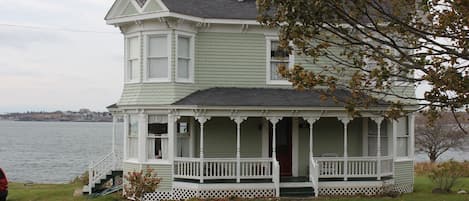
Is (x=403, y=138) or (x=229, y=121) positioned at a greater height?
(x=229, y=121)

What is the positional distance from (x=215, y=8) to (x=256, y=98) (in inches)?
149

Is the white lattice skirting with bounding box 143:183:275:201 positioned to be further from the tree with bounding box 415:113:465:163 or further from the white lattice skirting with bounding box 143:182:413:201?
the tree with bounding box 415:113:465:163

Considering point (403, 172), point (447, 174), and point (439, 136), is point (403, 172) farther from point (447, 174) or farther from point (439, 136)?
point (439, 136)

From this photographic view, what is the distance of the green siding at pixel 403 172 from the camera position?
23688 millimetres

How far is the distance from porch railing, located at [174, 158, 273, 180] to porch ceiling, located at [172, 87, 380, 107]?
1.90m

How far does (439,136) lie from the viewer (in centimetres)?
4700

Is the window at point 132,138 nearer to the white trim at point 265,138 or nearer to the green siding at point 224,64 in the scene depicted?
the green siding at point 224,64

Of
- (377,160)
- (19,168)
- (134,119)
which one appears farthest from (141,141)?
(19,168)

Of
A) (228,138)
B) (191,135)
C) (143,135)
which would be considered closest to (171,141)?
(143,135)

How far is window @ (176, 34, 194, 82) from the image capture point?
73.7ft

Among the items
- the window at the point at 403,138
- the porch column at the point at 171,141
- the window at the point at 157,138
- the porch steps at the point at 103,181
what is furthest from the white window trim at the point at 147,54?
the window at the point at 403,138

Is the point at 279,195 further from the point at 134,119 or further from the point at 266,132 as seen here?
the point at 134,119

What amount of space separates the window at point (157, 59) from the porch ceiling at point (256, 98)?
1.21m

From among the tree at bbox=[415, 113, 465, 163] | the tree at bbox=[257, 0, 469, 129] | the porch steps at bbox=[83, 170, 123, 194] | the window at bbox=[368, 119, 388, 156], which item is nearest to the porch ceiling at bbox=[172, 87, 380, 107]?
the window at bbox=[368, 119, 388, 156]
